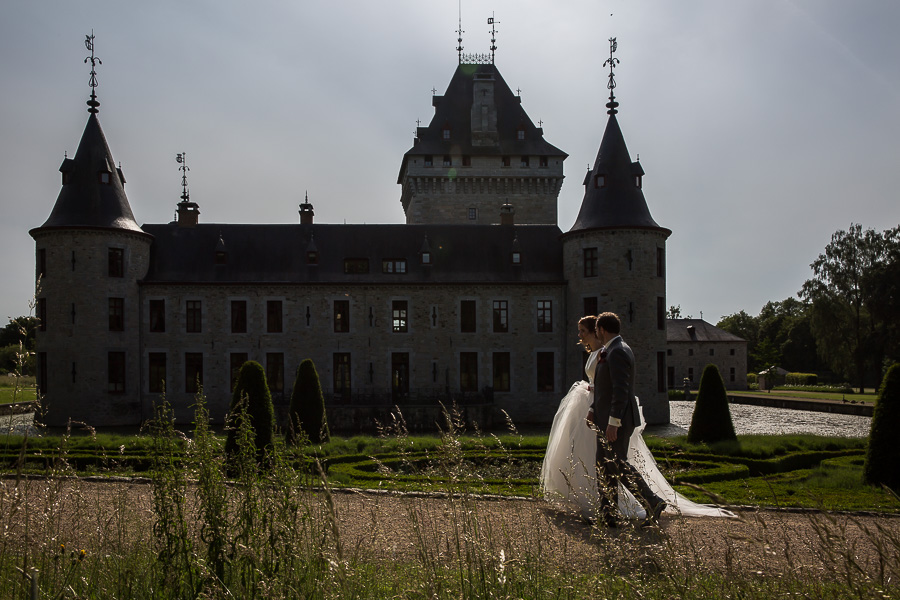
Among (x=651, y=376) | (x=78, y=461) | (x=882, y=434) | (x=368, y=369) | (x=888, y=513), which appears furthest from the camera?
(x=368, y=369)

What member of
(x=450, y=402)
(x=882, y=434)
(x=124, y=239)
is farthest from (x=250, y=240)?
(x=882, y=434)

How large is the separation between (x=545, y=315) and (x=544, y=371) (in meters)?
2.31

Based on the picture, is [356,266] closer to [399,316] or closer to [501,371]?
[399,316]

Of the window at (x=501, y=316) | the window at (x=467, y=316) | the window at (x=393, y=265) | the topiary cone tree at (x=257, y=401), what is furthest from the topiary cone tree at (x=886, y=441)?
the window at (x=393, y=265)

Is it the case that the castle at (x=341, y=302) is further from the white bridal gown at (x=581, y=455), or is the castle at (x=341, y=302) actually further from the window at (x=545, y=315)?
the white bridal gown at (x=581, y=455)

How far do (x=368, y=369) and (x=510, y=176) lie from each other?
15.6 meters

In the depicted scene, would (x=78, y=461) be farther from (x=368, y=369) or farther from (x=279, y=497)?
(x=368, y=369)

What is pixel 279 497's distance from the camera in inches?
162

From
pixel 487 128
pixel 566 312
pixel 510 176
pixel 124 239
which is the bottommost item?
pixel 566 312

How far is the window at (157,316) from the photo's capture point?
26.6m

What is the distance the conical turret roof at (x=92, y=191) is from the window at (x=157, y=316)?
302 cm

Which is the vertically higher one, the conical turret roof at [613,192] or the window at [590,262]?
the conical turret roof at [613,192]

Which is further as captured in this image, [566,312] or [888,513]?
[566,312]

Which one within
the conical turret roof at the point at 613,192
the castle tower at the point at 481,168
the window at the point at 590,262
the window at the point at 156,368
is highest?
the castle tower at the point at 481,168
